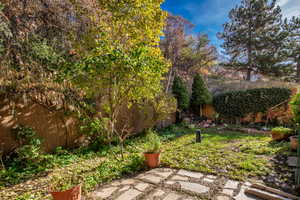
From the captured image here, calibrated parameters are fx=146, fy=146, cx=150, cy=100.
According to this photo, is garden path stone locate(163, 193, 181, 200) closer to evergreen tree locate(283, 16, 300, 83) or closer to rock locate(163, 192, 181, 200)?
rock locate(163, 192, 181, 200)

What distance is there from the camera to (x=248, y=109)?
7656mm

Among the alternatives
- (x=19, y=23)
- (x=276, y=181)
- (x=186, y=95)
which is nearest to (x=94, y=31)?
(x=19, y=23)

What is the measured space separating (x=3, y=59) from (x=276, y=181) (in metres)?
5.17

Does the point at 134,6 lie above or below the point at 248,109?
above

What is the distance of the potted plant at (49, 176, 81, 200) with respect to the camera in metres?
1.71

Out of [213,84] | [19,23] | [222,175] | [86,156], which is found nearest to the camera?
[222,175]

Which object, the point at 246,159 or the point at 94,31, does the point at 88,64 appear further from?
the point at 246,159

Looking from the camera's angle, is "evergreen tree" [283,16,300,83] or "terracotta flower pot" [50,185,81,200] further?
"evergreen tree" [283,16,300,83]

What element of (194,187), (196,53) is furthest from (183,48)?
(194,187)

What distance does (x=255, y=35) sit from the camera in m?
10.4

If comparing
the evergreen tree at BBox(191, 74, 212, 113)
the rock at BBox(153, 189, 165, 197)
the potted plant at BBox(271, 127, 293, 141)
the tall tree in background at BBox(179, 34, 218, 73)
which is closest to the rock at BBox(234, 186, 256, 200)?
the rock at BBox(153, 189, 165, 197)

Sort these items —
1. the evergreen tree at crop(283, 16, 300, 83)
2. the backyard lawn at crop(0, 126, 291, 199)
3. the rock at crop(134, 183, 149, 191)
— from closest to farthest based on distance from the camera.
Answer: the rock at crop(134, 183, 149, 191), the backyard lawn at crop(0, 126, 291, 199), the evergreen tree at crop(283, 16, 300, 83)

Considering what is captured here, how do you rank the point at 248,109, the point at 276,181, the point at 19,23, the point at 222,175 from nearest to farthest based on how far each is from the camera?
the point at 276,181 < the point at 222,175 < the point at 19,23 < the point at 248,109

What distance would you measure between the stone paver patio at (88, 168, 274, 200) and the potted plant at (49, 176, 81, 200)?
0.39 m
